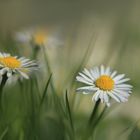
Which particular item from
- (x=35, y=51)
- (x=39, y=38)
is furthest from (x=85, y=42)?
(x=35, y=51)

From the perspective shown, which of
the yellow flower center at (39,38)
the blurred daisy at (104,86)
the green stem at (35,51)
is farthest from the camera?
the yellow flower center at (39,38)

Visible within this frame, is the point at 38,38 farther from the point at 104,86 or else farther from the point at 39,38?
the point at 104,86

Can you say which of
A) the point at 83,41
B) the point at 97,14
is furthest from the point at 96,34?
the point at 97,14

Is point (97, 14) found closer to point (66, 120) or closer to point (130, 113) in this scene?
point (130, 113)

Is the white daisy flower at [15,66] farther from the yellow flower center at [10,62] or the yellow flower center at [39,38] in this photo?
the yellow flower center at [39,38]

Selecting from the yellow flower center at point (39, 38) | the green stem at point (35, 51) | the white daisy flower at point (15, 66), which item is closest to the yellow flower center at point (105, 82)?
the white daisy flower at point (15, 66)

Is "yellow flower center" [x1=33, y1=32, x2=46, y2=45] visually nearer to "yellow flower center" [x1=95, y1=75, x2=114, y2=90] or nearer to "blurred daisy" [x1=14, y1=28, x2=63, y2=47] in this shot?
"blurred daisy" [x1=14, y1=28, x2=63, y2=47]
